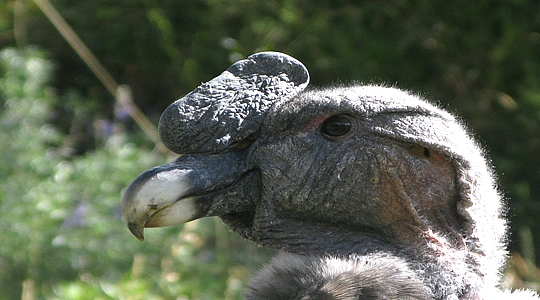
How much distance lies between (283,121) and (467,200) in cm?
63

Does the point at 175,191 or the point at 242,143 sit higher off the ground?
the point at 242,143

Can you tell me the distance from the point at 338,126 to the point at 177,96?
4.00 m

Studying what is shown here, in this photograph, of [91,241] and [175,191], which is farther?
[91,241]

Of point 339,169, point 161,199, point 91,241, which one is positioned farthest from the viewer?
point 91,241

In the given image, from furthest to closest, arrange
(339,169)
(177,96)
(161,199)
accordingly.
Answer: (177,96), (339,169), (161,199)

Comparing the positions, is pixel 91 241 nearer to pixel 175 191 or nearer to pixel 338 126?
pixel 175 191

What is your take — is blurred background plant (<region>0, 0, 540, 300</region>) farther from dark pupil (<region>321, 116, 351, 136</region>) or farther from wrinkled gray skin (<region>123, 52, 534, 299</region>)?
dark pupil (<region>321, 116, 351, 136</region>)

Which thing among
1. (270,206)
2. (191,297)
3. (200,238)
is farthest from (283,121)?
(200,238)

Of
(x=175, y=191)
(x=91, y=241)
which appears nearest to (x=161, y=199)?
(x=175, y=191)

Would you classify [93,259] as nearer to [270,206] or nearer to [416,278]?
[270,206]

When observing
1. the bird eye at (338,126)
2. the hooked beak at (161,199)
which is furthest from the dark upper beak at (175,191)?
the bird eye at (338,126)

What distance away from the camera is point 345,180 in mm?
1996

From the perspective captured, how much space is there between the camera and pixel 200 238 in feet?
14.7

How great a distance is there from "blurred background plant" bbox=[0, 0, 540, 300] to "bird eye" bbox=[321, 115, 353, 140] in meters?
2.09
